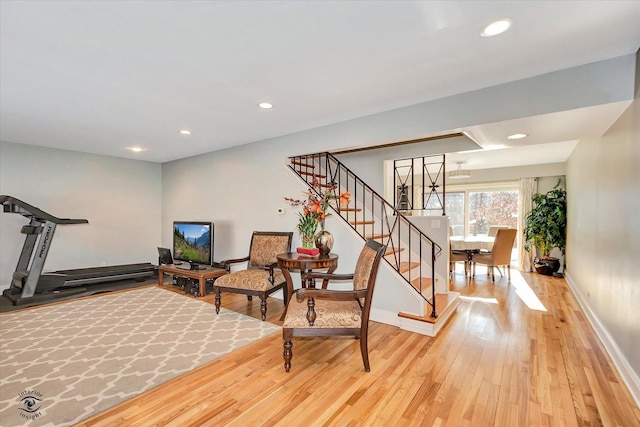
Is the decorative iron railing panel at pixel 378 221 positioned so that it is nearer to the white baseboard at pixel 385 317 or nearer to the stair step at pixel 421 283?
the stair step at pixel 421 283

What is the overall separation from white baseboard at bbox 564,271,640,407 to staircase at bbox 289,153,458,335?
140cm

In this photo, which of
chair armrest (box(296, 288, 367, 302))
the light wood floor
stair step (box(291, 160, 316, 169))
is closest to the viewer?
the light wood floor

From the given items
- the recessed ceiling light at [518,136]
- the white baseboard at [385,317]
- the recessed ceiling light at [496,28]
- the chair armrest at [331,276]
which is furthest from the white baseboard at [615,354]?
the recessed ceiling light at [496,28]

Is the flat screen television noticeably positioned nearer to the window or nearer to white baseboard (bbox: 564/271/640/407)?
white baseboard (bbox: 564/271/640/407)

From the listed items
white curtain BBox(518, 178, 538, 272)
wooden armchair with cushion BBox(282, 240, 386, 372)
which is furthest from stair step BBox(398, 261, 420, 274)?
white curtain BBox(518, 178, 538, 272)

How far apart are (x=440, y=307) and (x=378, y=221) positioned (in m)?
1.88

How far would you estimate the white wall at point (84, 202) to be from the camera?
186 inches

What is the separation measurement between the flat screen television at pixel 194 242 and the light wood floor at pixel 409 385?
2.46 metres

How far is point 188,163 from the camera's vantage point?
19.2 ft

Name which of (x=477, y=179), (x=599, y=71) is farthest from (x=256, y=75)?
(x=477, y=179)

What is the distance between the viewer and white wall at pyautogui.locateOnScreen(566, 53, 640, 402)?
215 cm

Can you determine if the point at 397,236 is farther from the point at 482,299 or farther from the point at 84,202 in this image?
the point at 84,202

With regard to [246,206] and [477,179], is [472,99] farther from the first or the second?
[477,179]

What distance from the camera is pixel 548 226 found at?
5.99 metres
